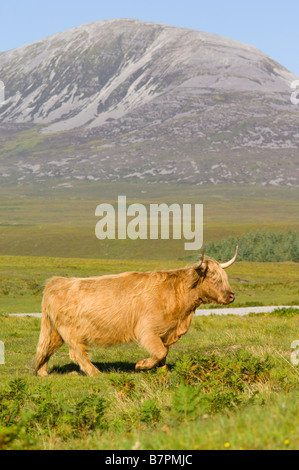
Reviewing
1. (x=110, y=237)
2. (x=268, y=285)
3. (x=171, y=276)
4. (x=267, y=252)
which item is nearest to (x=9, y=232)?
(x=110, y=237)

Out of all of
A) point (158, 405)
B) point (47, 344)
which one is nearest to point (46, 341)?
point (47, 344)

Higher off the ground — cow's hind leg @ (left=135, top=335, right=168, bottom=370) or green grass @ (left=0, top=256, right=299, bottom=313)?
cow's hind leg @ (left=135, top=335, right=168, bottom=370)

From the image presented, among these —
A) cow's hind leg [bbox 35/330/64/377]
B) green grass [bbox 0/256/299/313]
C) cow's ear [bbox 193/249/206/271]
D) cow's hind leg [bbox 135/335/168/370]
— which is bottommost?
green grass [bbox 0/256/299/313]

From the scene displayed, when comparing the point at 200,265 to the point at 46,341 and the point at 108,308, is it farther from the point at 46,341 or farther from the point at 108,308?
the point at 46,341

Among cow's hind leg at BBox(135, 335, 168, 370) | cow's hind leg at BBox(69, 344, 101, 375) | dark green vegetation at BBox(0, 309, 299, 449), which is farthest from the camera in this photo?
cow's hind leg at BBox(69, 344, 101, 375)

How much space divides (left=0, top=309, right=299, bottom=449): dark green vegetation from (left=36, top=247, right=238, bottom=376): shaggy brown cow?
2.44 ft

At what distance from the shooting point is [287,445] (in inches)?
230

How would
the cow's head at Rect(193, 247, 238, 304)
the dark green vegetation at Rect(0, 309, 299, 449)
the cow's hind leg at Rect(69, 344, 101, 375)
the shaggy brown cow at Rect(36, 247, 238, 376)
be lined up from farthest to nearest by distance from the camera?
the cow's head at Rect(193, 247, 238, 304), the cow's hind leg at Rect(69, 344, 101, 375), the shaggy brown cow at Rect(36, 247, 238, 376), the dark green vegetation at Rect(0, 309, 299, 449)

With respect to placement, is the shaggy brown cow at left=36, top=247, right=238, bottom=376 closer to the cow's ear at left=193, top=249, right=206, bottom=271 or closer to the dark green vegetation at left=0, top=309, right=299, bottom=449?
the cow's ear at left=193, top=249, right=206, bottom=271

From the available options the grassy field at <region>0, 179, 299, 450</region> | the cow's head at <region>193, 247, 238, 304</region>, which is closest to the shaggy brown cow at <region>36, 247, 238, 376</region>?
the cow's head at <region>193, 247, 238, 304</region>

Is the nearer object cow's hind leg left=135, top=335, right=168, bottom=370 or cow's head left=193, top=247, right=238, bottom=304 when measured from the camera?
cow's hind leg left=135, top=335, right=168, bottom=370

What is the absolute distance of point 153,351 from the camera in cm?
1175

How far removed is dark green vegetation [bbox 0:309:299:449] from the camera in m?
6.32
